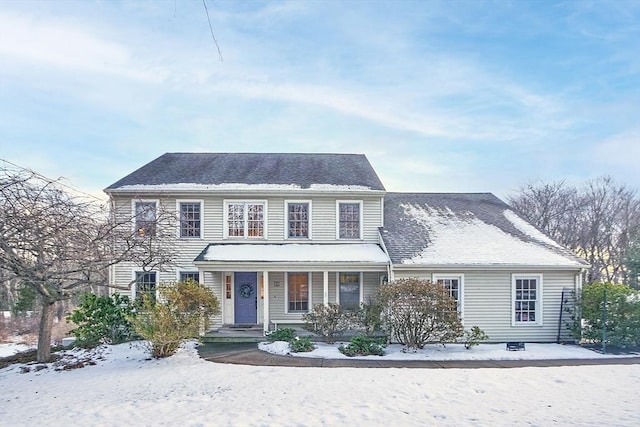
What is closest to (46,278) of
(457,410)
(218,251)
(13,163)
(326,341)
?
(13,163)

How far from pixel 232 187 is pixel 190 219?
204 cm

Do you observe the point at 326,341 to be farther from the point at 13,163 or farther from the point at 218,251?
the point at 13,163

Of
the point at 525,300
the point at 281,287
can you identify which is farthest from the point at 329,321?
the point at 525,300

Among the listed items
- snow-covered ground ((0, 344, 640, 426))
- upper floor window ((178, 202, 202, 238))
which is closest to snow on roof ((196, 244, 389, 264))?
upper floor window ((178, 202, 202, 238))

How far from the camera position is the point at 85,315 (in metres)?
12.8

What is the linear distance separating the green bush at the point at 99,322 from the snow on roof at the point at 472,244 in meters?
9.93

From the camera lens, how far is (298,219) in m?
14.9

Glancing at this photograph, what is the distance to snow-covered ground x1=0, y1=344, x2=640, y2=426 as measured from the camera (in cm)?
A: 594

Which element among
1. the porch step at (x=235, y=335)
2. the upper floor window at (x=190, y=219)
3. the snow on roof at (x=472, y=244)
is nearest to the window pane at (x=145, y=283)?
the upper floor window at (x=190, y=219)

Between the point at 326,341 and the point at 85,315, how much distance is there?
815 cm

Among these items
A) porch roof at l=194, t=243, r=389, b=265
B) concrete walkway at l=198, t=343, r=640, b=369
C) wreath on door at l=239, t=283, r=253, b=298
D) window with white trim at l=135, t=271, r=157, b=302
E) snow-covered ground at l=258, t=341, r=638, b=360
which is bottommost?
snow-covered ground at l=258, t=341, r=638, b=360

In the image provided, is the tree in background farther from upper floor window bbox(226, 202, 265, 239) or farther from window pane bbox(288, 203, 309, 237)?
upper floor window bbox(226, 202, 265, 239)

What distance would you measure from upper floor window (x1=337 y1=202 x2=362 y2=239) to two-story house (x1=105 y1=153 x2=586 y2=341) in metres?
0.04

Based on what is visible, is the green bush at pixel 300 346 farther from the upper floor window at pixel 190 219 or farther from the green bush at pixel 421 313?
the upper floor window at pixel 190 219
